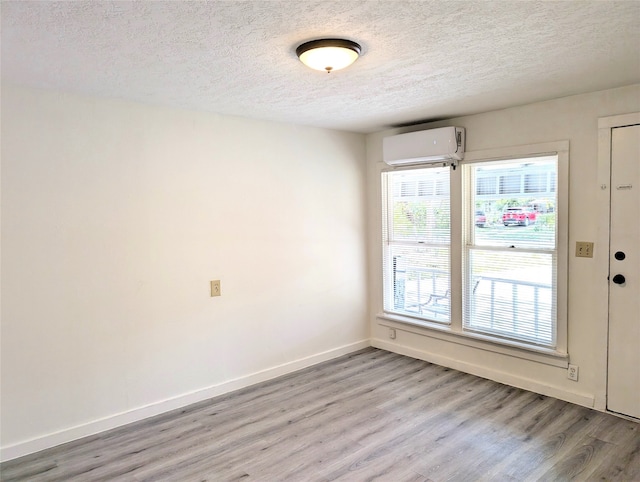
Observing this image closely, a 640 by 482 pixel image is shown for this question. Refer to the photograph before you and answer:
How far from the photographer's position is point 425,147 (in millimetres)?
3934

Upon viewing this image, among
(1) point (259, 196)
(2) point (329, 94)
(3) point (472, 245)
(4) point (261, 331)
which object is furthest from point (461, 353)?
(2) point (329, 94)

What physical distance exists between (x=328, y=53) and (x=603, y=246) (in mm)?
2424

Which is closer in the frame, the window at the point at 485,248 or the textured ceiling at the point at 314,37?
the textured ceiling at the point at 314,37

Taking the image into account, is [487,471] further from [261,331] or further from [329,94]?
[329,94]

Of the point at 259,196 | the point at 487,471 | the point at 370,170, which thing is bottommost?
the point at 487,471

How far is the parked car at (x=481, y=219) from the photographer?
12.5 feet

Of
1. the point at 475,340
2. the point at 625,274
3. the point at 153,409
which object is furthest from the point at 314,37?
the point at 475,340

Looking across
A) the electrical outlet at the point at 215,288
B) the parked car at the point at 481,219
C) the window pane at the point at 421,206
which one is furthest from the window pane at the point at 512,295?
the electrical outlet at the point at 215,288

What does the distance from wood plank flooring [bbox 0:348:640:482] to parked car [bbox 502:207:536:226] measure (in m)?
1.38

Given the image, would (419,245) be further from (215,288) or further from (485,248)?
(215,288)

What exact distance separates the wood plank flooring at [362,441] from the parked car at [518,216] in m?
1.38

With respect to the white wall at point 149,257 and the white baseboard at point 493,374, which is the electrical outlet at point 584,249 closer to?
the white baseboard at point 493,374

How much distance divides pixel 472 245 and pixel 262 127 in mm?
2156

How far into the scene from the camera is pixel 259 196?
3840mm
